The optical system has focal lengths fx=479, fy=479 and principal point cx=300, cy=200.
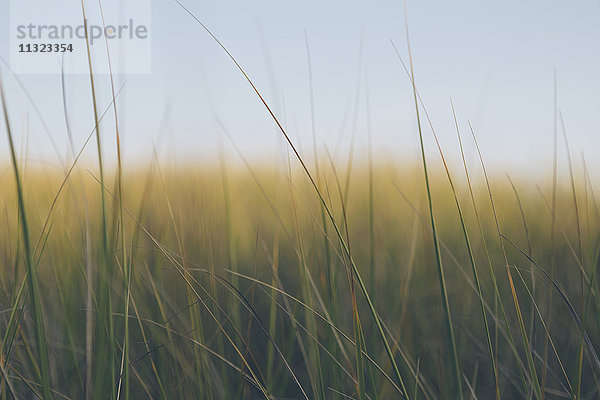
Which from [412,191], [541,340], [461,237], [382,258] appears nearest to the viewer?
[541,340]

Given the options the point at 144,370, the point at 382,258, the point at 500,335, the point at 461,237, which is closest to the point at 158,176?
the point at 144,370

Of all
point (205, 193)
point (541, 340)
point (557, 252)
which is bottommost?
point (541, 340)

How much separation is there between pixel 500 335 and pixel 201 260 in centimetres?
63

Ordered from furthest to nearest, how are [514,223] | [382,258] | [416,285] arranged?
[514,223] < [382,258] < [416,285]

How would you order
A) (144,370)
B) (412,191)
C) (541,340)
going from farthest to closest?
(412,191), (541,340), (144,370)

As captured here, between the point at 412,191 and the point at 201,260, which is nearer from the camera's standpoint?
the point at 201,260

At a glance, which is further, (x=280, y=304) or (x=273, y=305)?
(x=280, y=304)

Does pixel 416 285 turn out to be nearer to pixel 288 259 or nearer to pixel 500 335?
pixel 500 335

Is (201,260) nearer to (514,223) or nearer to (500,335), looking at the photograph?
(500,335)

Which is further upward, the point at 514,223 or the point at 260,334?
the point at 514,223

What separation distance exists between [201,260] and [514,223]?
99 cm

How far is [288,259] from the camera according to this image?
1.23 meters

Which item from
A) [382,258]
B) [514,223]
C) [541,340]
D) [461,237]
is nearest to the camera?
[541,340]

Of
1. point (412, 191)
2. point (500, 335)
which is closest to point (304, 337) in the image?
point (500, 335)
